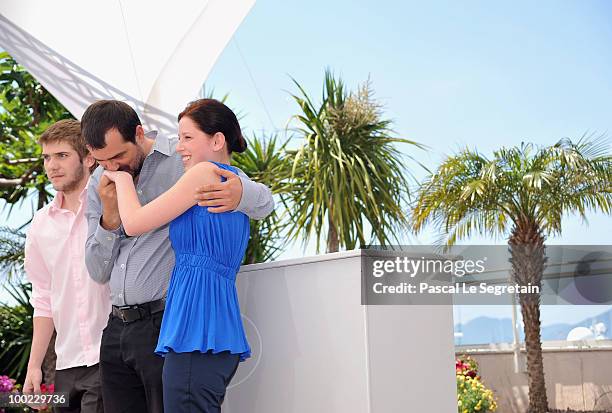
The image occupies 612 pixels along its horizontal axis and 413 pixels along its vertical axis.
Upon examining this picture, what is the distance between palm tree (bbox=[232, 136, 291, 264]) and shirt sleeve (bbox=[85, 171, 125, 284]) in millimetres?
5236

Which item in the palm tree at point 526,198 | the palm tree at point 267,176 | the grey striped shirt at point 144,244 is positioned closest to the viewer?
the grey striped shirt at point 144,244

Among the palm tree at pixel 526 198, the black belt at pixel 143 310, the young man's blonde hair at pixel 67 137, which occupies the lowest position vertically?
the black belt at pixel 143 310

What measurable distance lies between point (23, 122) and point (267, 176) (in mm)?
2536

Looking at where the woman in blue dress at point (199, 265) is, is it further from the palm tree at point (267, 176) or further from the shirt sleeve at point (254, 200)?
the palm tree at point (267, 176)

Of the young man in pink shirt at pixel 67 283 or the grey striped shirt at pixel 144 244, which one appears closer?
the grey striped shirt at pixel 144 244

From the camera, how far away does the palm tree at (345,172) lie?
7551mm

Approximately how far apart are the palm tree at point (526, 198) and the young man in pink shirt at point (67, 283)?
20.5 ft

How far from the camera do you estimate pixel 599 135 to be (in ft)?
25.1

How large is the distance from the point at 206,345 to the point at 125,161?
55cm

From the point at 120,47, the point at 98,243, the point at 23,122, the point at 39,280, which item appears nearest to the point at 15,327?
the point at 23,122

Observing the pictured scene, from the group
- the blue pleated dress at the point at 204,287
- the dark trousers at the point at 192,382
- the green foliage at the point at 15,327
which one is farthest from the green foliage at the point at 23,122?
the dark trousers at the point at 192,382

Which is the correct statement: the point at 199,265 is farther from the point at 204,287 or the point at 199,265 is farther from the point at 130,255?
the point at 130,255

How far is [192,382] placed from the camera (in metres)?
1.48

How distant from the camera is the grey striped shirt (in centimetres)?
171
